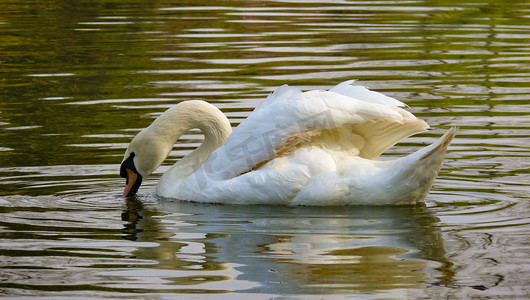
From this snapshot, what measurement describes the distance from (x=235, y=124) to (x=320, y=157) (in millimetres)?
3390

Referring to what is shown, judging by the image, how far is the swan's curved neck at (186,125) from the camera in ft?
29.6

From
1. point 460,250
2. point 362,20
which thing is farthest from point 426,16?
point 460,250

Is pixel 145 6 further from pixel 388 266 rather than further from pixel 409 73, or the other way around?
pixel 388 266

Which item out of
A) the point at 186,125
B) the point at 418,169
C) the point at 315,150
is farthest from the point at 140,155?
the point at 418,169

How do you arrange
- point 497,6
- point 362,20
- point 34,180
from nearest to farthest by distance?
point 34,180 → point 362,20 → point 497,6

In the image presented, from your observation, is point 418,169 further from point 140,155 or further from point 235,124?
point 235,124

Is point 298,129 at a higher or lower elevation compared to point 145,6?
higher

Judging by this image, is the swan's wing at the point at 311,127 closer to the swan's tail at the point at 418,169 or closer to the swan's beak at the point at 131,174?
the swan's tail at the point at 418,169

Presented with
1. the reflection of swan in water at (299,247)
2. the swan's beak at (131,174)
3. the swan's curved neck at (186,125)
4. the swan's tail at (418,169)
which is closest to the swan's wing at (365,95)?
the swan's tail at (418,169)

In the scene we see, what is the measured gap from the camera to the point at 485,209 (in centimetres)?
796

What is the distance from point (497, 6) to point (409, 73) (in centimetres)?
830

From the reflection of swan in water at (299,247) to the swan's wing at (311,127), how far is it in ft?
1.31

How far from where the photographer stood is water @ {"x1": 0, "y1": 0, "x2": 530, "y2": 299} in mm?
6348

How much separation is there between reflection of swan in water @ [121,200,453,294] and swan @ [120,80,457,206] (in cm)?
11
